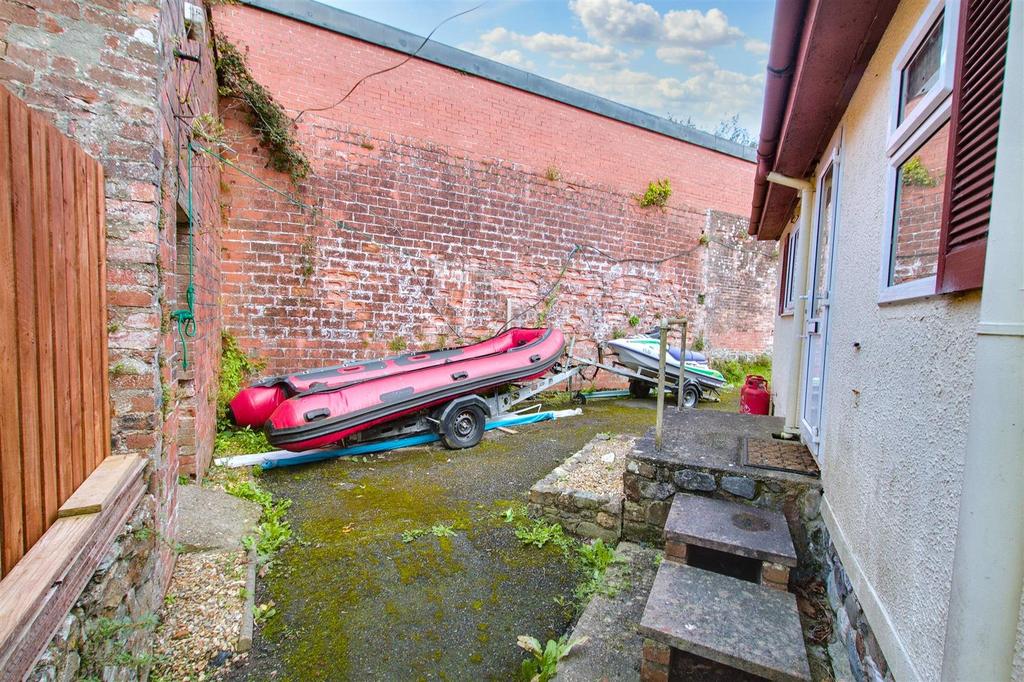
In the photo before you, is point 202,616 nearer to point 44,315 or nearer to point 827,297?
point 44,315

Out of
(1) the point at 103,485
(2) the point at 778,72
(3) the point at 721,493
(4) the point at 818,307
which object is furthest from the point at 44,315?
(4) the point at 818,307

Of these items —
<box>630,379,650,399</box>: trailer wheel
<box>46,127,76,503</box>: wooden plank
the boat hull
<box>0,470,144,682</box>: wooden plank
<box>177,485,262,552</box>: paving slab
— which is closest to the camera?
<box>0,470,144,682</box>: wooden plank

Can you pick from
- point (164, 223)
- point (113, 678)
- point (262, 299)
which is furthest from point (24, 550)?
point (262, 299)

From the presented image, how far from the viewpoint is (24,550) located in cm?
116

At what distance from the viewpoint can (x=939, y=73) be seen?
4.56 ft

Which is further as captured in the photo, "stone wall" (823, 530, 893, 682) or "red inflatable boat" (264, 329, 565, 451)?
"red inflatable boat" (264, 329, 565, 451)

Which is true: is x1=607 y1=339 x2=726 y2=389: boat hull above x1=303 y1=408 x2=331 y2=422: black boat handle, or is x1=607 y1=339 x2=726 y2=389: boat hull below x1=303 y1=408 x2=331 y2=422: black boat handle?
above

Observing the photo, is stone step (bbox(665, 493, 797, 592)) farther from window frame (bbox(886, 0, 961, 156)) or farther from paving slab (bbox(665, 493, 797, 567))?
window frame (bbox(886, 0, 961, 156))

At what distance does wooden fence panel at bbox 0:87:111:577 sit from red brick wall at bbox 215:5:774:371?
403 centimetres

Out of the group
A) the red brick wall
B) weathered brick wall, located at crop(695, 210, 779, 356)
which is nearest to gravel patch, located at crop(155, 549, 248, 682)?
the red brick wall

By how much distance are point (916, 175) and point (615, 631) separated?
2132 mm

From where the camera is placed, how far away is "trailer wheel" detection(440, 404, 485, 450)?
4.85 meters

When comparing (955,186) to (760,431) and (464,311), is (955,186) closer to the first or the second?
(760,431)

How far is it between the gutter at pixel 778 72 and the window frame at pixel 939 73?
430 millimetres
